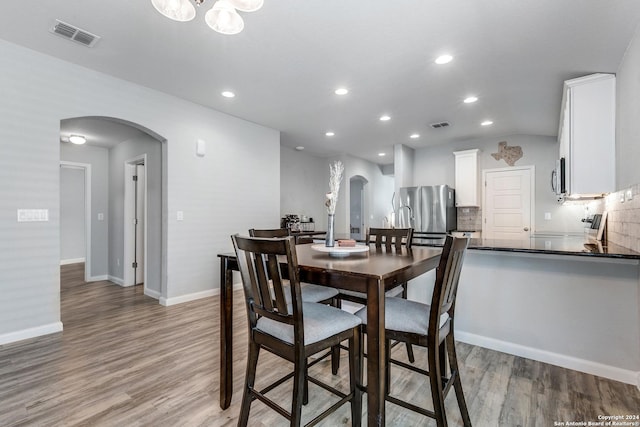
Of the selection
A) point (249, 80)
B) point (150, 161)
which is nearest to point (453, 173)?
point (249, 80)

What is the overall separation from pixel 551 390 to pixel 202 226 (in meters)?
3.87

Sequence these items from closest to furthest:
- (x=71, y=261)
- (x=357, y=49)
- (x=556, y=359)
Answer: (x=556, y=359)
(x=357, y=49)
(x=71, y=261)

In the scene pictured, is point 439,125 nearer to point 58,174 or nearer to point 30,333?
point 58,174

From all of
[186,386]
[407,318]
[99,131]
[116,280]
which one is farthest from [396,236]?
[116,280]

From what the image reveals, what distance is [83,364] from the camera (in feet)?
7.41

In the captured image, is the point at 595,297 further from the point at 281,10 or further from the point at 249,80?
the point at 249,80

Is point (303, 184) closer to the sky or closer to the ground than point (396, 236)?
closer to the sky

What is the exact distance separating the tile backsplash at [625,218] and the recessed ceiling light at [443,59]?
1.70m

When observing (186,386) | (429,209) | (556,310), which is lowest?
(186,386)

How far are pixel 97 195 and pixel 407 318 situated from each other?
19.4 feet

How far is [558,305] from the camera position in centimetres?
228

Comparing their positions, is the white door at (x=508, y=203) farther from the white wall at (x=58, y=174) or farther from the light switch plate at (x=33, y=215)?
the light switch plate at (x=33, y=215)

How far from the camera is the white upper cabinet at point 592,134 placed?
2.74m

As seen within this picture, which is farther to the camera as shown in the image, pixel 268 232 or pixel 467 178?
pixel 467 178
